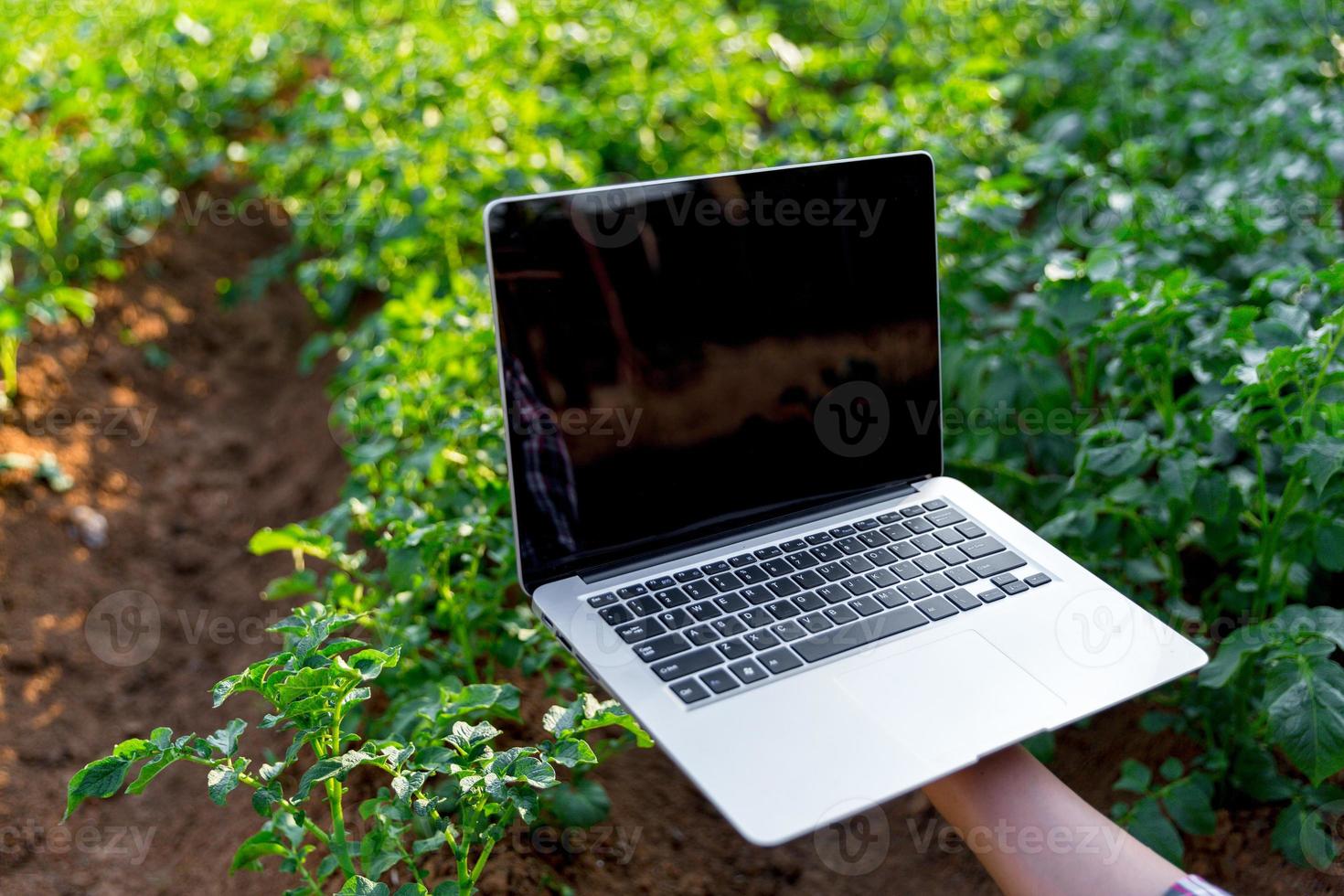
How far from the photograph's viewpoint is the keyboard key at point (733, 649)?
1164 mm

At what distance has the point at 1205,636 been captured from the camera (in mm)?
1729

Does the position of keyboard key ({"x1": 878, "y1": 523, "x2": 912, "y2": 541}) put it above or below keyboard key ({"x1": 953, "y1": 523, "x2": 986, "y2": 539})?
above

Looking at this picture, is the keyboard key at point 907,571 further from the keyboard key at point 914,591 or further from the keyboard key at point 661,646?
the keyboard key at point 661,646

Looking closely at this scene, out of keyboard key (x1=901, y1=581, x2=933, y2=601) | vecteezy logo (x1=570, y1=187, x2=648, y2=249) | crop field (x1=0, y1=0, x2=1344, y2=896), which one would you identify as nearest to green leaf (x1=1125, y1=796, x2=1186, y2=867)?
crop field (x1=0, y1=0, x2=1344, y2=896)

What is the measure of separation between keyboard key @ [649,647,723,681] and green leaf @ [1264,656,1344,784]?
688 mm

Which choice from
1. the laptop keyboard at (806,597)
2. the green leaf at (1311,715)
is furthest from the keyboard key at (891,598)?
the green leaf at (1311,715)

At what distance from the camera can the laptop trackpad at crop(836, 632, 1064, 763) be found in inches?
42.3

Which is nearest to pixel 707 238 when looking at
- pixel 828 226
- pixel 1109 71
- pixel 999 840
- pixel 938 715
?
pixel 828 226

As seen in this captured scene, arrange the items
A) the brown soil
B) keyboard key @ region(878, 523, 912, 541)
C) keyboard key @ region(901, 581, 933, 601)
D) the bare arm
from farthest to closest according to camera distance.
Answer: the brown soil → keyboard key @ region(878, 523, 912, 541) → keyboard key @ region(901, 581, 933, 601) → the bare arm

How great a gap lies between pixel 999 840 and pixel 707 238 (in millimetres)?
749

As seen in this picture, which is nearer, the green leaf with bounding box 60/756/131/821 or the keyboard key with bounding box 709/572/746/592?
the green leaf with bounding box 60/756/131/821

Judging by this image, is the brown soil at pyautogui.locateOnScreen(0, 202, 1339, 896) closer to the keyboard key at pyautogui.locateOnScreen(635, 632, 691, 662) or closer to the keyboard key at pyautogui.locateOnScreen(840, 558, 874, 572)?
the keyboard key at pyautogui.locateOnScreen(635, 632, 691, 662)

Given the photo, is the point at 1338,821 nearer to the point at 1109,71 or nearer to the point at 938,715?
the point at 938,715

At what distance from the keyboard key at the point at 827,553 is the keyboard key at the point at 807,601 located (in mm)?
76
